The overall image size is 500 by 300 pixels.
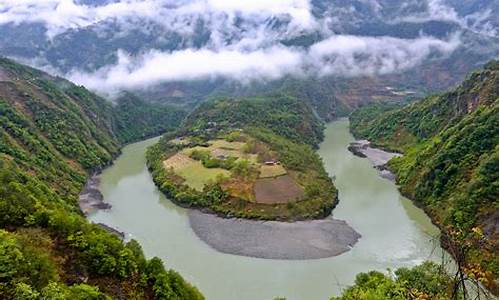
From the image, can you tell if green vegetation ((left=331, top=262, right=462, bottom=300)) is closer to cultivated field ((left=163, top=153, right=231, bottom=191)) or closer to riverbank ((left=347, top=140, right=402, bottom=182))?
cultivated field ((left=163, top=153, right=231, bottom=191))

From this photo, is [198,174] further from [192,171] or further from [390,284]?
[390,284]

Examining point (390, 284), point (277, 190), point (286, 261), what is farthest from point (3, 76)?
point (390, 284)

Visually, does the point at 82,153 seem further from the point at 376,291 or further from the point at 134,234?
the point at 376,291

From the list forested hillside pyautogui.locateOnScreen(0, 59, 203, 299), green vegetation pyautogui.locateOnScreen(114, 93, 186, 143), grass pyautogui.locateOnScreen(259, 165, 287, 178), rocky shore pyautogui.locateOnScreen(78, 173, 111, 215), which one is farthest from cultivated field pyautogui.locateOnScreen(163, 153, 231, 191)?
green vegetation pyautogui.locateOnScreen(114, 93, 186, 143)

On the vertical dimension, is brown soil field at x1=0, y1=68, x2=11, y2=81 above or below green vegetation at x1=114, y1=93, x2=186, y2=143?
above

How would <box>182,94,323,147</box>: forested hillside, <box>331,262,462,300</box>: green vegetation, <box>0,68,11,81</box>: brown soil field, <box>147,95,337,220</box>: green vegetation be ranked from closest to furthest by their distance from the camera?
<box>331,262,462,300</box>: green vegetation < <box>147,95,337,220</box>: green vegetation < <box>0,68,11,81</box>: brown soil field < <box>182,94,323,147</box>: forested hillside

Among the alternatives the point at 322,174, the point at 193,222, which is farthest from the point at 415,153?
the point at 193,222

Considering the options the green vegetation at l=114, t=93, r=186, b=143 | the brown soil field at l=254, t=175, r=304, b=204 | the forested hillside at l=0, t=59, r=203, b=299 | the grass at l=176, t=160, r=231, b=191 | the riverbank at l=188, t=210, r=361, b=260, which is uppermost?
the forested hillside at l=0, t=59, r=203, b=299
